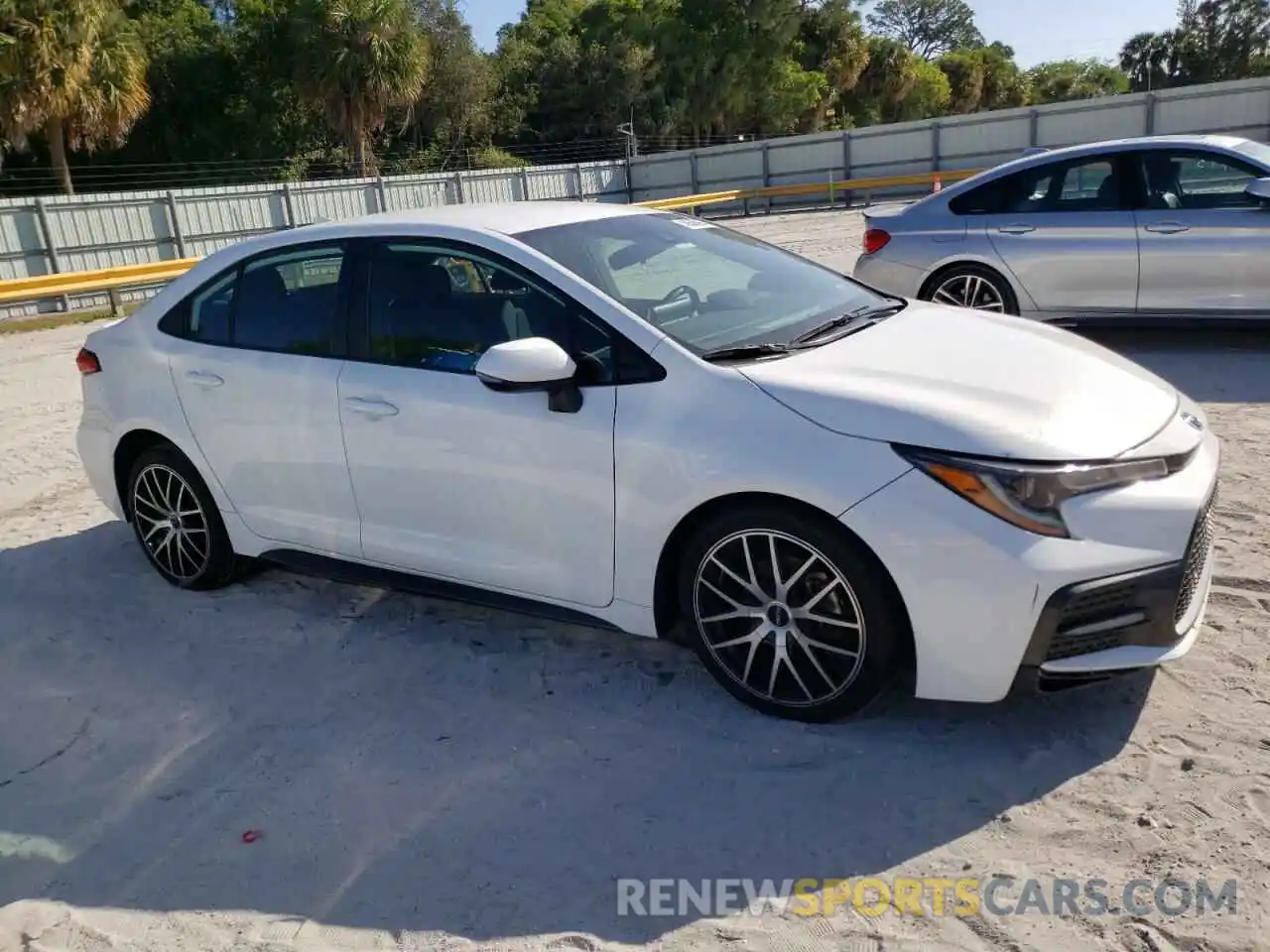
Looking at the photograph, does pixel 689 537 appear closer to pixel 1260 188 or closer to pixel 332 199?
pixel 1260 188

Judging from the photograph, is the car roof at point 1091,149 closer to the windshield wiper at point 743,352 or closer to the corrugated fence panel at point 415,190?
the windshield wiper at point 743,352

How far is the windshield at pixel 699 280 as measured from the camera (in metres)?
3.74

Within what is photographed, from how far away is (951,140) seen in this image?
3050 cm

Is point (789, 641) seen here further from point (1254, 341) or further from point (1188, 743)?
point (1254, 341)

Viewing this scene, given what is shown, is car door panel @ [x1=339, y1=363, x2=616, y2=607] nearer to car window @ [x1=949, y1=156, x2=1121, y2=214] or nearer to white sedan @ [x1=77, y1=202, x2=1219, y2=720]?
white sedan @ [x1=77, y1=202, x2=1219, y2=720]

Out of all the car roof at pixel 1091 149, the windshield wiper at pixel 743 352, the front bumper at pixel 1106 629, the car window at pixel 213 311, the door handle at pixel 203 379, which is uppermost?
the car roof at pixel 1091 149

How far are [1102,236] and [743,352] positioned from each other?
5.02 meters

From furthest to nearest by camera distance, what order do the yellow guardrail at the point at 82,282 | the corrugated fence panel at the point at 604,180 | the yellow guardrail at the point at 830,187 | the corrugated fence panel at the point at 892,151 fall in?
1. the corrugated fence panel at the point at 604,180
2. the corrugated fence panel at the point at 892,151
3. the yellow guardrail at the point at 830,187
4. the yellow guardrail at the point at 82,282

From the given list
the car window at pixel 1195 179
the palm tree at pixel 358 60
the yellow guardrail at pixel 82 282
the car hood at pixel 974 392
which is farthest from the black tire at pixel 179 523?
the palm tree at pixel 358 60

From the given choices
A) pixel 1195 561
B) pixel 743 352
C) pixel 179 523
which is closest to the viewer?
pixel 1195 561

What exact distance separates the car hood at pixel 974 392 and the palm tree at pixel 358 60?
30253 millimetres

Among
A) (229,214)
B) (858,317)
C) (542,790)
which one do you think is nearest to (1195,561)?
(858,317)

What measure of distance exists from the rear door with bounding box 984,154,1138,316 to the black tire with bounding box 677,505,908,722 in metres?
5.27

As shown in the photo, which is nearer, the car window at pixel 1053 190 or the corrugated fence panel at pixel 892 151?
the car window at pixel 1053 190
